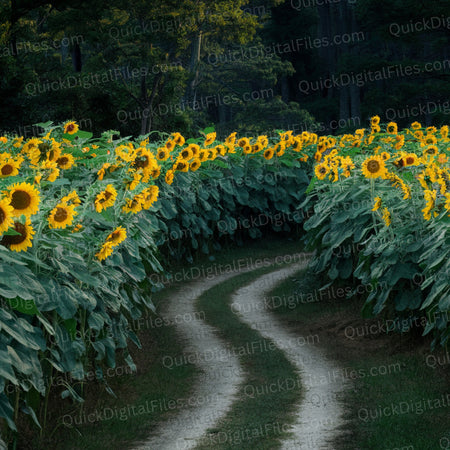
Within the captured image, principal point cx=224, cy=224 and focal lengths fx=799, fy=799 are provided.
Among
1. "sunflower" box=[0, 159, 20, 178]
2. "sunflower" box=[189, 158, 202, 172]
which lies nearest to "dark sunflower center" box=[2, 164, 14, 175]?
"sunflower" box=[0, 159, 20, 178]

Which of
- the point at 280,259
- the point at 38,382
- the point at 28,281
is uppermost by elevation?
the point at 28,281

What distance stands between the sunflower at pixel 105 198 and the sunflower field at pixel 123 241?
17 mm

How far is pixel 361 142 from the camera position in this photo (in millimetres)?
14234

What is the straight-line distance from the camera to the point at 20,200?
16.2ft

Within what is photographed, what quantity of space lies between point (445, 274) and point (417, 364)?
4.74ft

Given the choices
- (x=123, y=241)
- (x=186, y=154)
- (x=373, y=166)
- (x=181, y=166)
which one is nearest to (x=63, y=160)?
(x=123, y=241)

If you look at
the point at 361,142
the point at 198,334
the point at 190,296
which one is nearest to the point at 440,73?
the point at 361,142

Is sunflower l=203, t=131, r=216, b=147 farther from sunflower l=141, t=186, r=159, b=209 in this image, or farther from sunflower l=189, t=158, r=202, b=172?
sunflower l=141, t=186, r=159, b=209

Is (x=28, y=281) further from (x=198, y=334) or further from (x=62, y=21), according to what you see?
(x=62, y=21)

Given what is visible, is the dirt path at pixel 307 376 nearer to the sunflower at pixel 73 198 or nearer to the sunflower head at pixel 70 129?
the sunflower at pixel 73 198

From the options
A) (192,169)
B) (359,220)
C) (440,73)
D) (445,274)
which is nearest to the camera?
(445,274)

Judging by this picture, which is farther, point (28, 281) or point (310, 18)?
point (310, 18)

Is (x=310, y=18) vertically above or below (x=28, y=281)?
above

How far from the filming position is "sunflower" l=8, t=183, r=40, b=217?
491 centimetres
